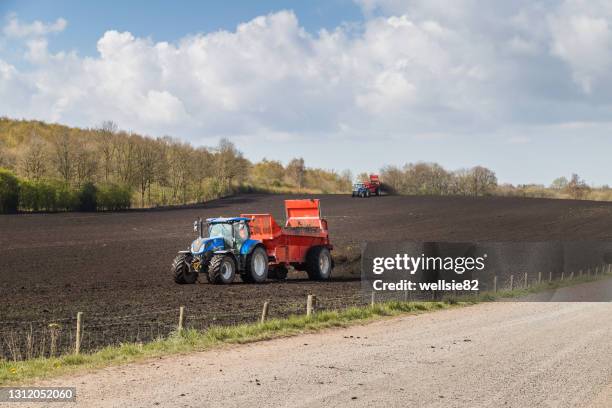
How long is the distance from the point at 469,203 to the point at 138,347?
2551 inches

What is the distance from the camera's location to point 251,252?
88.8 feet

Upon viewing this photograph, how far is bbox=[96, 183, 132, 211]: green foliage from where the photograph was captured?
68.9m

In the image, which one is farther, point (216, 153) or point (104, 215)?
point (216, 153)

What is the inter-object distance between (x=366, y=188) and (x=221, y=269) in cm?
6043

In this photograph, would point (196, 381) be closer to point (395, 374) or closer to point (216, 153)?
point (395, 374)

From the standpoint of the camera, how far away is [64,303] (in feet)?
71.5

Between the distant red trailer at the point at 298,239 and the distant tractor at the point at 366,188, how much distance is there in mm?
54155

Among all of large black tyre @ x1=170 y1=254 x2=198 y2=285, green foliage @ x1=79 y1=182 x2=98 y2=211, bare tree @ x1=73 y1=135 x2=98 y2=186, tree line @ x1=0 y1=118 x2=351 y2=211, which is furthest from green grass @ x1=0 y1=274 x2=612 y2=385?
bare tree @ x1=73 y1=135 x2=98 y2=186

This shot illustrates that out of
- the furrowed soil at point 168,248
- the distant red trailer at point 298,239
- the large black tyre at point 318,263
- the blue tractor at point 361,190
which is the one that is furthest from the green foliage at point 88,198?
the large black tyre at point 318,263

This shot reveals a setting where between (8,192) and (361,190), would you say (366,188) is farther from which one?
(8,192)

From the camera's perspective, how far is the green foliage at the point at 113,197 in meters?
68.9

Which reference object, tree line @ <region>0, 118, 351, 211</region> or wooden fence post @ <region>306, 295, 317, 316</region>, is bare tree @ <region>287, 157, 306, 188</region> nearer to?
tree line @ <region>0, 118, 351, 211</region>

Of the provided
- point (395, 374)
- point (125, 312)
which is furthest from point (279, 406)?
point (125, 312)

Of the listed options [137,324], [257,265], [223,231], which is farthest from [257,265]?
[137,324]
